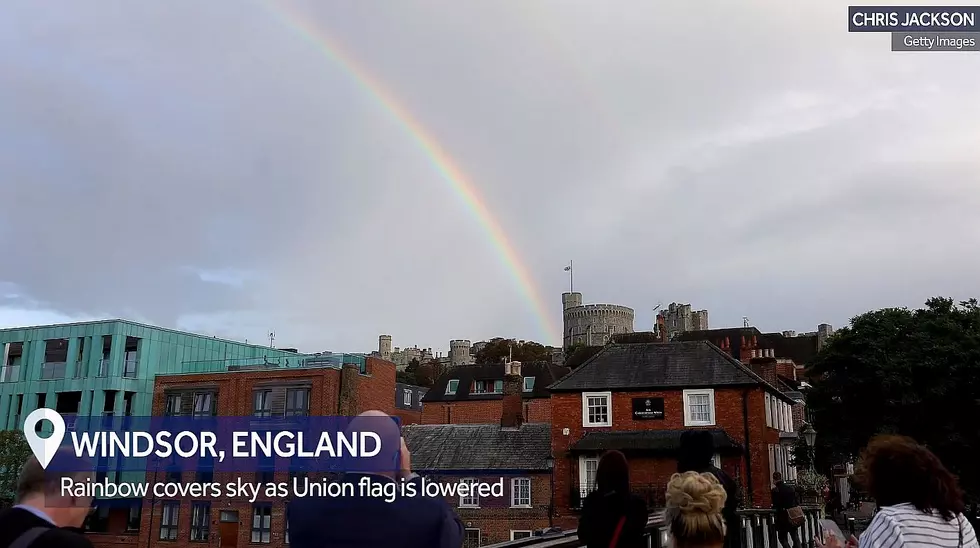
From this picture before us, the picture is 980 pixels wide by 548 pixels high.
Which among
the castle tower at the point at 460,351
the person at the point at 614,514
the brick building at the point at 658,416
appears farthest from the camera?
the castle tower at the point at 460,351

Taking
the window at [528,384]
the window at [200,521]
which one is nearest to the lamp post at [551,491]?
the window at [200,521]

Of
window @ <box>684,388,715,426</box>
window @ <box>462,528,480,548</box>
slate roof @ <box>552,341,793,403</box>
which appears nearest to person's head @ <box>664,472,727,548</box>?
slate roof @ <box>552,341,793,403</box>

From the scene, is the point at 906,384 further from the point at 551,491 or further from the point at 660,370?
the point at 551,491

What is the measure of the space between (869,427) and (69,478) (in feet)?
106

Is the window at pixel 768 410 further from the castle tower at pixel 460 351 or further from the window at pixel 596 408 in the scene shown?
the castle tower at pixel 460 351

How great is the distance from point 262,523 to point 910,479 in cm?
4351

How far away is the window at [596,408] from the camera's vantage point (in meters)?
36.2

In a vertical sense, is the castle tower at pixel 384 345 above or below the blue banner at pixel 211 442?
above

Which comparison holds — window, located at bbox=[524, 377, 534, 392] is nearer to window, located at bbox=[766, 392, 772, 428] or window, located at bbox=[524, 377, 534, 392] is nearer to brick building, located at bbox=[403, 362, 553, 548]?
brick building, located at bbox=[403, 362, 553, 548]

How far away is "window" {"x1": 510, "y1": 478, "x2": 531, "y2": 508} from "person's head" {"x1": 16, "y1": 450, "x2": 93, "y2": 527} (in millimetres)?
34305

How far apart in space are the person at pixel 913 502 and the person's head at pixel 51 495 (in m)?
4.22

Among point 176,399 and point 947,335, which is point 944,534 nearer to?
point 947,335

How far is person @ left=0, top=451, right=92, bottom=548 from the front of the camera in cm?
348

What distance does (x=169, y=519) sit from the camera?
149 ft
